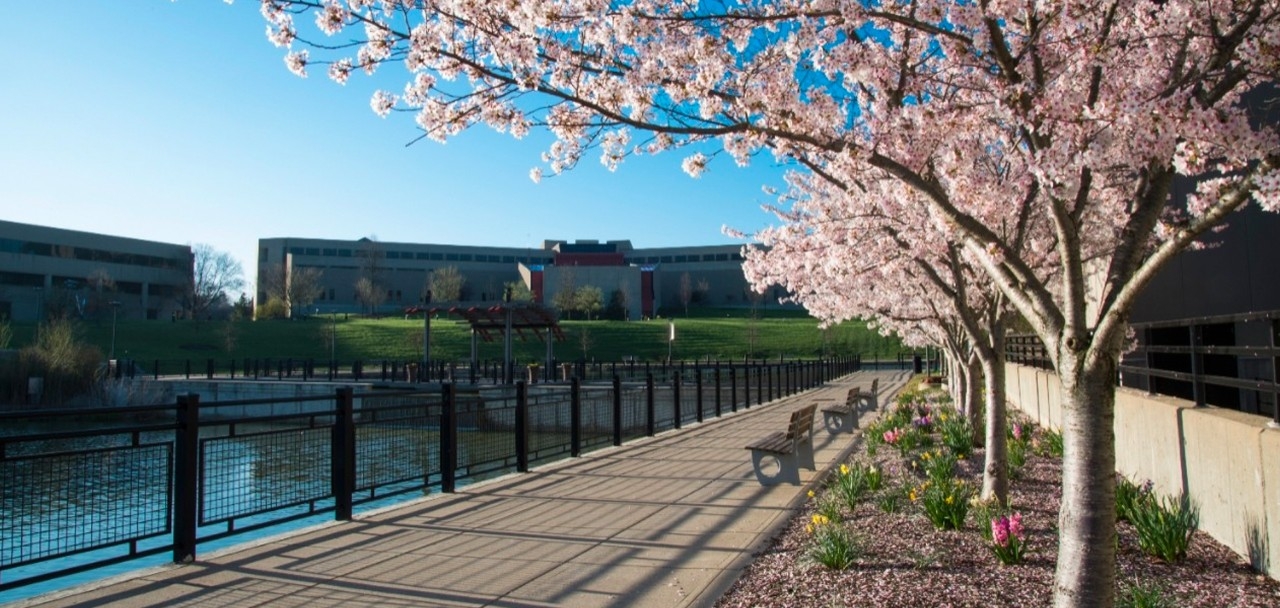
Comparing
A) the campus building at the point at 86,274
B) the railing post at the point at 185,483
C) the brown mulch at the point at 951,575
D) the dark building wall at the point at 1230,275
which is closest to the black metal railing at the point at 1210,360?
the dark building wall at the point at 1230,275

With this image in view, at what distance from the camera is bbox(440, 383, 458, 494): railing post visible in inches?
374

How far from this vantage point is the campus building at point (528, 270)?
104 metres

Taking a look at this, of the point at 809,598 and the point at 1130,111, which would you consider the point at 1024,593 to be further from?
the point at 1130,111

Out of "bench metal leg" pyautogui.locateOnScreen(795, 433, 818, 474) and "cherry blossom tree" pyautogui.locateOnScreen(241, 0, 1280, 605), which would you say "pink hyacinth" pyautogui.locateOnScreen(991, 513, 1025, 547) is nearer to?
"cherry blossom tree" pyautogui.locateOnScreen(241, 0, 1280, 605)

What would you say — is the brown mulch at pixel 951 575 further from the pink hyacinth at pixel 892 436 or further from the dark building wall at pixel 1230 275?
the dark building wall at pixel 1230 275

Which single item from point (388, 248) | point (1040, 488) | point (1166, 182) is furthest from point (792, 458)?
point (388, 248)

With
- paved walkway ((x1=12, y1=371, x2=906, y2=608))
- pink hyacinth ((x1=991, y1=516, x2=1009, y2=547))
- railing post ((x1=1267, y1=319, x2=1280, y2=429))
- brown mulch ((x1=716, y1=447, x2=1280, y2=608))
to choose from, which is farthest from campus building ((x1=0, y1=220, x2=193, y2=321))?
railing post ((x1=1267, y1=319, x2=1280, y2=429))

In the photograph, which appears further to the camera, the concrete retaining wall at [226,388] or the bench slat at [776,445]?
the concrete retaining wall at [226,388]

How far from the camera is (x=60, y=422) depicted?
93.7ft

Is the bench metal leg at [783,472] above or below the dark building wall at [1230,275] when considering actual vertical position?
below

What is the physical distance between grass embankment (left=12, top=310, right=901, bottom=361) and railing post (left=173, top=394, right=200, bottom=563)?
6192 centimetres

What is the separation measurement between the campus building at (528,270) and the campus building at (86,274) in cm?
1341

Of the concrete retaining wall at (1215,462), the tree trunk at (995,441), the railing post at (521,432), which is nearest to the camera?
the concrete retaining wall at (1215,462)

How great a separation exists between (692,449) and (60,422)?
82.4 ft
